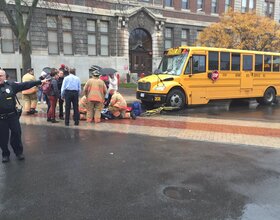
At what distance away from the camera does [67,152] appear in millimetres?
6906

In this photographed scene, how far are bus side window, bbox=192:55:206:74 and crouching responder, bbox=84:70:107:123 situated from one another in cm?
482

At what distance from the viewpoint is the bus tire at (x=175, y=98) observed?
13125 millimetres

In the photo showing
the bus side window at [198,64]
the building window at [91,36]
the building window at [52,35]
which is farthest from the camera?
the building window at [91,36]

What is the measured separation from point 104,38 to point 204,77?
17057 millimetres

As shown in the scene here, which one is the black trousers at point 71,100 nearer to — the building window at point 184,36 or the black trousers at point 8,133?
the black trousers at point 8,133

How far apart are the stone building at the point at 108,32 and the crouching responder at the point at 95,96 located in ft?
44.6

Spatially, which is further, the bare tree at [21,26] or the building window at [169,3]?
the building window at [169,3]

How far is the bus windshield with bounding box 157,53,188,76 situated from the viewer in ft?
44.6

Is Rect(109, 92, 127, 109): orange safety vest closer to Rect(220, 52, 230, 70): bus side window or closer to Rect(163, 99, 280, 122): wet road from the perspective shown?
Rect(163, 99, 280, 122): wet road

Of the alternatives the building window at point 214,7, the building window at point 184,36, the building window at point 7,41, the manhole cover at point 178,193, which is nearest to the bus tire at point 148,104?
the manhole cover at point 178,193

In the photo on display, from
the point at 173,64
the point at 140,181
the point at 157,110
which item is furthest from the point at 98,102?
the point at 140,181

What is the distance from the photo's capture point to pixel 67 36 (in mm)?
27031

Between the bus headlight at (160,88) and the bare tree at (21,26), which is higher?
the bare tree at (21,26)

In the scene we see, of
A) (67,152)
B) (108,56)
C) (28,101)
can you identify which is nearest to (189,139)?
(67,152)
